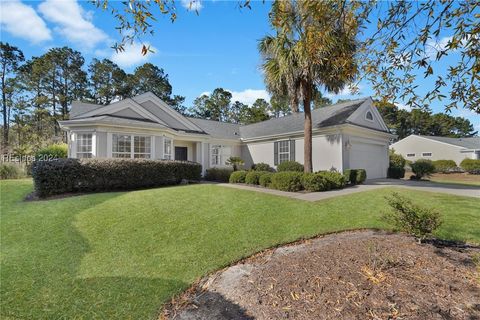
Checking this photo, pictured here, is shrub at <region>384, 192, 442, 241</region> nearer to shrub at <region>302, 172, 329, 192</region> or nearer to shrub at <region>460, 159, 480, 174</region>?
shrub at <region>302, 172, 329, 192</region>

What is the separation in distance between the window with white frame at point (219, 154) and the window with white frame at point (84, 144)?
870cm

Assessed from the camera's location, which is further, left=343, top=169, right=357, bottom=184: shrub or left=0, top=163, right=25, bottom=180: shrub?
left=0, top=163, right=25, bottom=180: shrub

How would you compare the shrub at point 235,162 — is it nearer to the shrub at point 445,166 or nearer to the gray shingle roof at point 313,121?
the gray shingle roof at point 313,121

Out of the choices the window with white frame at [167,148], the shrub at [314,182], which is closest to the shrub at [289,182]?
the shrub at [314,182]

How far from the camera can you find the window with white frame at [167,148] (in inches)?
582

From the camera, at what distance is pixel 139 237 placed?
555 cm

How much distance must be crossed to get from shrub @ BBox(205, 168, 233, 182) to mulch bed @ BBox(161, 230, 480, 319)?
1185 cm

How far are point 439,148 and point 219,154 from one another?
31319 millimetres

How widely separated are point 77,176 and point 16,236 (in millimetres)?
4686

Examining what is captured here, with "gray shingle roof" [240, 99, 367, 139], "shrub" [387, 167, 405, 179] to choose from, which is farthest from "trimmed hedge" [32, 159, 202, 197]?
"shrub" [387, 167, 405, 179]

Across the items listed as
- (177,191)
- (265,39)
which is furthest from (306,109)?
(177,191)

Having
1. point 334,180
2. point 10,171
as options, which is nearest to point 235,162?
point 334,180

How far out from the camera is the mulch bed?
2.92 meters

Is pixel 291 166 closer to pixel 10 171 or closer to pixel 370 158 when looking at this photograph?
pixel 370 158
